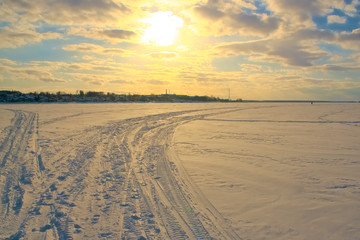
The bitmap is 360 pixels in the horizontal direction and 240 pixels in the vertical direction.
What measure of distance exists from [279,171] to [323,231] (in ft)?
9.27

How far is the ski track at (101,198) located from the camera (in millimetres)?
3346

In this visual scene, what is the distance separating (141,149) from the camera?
28.1 ft

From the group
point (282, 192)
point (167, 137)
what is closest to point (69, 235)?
point (282, 192)

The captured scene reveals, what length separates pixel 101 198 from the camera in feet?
14.5

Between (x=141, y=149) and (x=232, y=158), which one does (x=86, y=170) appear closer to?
(x=141, y=149)

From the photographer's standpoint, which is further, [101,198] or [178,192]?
[178,192]

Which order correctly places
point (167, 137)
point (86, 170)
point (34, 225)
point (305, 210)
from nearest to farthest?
point (34, 225)
point (305, 210)
point (86, 170)
point (167, 137)

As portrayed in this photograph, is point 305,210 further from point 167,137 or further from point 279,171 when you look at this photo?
point 167,137

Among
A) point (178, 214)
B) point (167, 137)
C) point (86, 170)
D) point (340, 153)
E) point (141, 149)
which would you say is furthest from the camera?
point (167, 137)

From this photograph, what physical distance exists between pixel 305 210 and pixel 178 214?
2.26 m

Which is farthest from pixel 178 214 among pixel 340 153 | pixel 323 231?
pixel 340 153

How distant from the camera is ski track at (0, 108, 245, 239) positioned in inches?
132

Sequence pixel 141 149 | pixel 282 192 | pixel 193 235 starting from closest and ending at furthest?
pixel 193 235 → pixel 282 192 → pixel 141 149

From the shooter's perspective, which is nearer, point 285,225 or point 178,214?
point 285,225
